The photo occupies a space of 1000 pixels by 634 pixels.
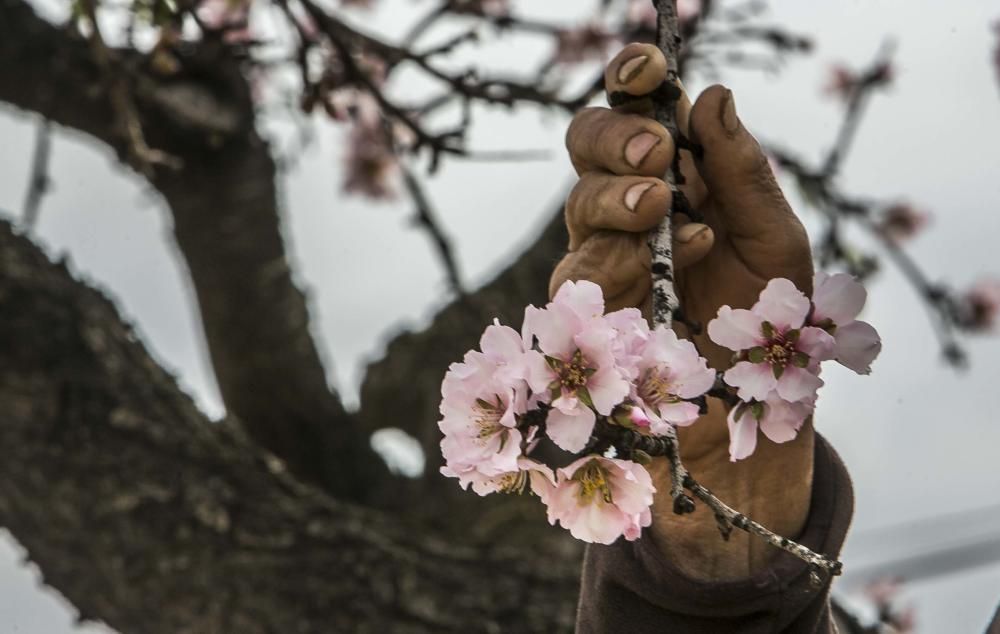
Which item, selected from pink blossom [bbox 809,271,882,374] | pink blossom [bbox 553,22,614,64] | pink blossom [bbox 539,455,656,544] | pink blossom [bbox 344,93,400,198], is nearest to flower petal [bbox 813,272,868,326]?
pink blossom [bbox 809,271,882,374]

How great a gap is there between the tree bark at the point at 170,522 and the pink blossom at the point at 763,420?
4.01 feet

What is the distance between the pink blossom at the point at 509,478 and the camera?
2.92 ft

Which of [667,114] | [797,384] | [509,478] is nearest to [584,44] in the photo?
[667,114]

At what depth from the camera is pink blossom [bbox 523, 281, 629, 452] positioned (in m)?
0.86

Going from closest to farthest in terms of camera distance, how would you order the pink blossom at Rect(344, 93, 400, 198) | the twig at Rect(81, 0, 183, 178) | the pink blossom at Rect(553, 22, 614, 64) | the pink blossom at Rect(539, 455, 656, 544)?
1. the pink blossom at Rect(539, 455, 656, 544)
2. the twig at Rect(81, 0, 183, 178)
3. the pink blossom at Rect(553, 22, 614, 64)
4. the pink blossom at Rect(344, 93, 400, 198)

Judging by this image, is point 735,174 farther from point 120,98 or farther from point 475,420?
point 120,98

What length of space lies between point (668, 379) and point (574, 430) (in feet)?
0.27

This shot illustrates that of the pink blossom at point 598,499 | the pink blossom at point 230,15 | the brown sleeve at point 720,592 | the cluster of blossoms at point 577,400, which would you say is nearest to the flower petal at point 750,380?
the cluster of blossoms at point 577,400

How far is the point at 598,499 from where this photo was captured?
93 centimetres

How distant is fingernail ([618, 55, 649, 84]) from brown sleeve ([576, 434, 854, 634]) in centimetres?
51

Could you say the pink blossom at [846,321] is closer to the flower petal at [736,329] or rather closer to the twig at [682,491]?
the flower petal at [736,329]

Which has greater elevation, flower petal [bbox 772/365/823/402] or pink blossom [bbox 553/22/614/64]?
pink blossom [bbox 553/22/614/64]

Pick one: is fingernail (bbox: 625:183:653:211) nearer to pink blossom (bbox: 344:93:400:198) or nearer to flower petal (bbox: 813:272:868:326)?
flower petal (bbox: 813:272:868:326)

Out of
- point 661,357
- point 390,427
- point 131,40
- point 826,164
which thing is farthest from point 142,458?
point 826,164
